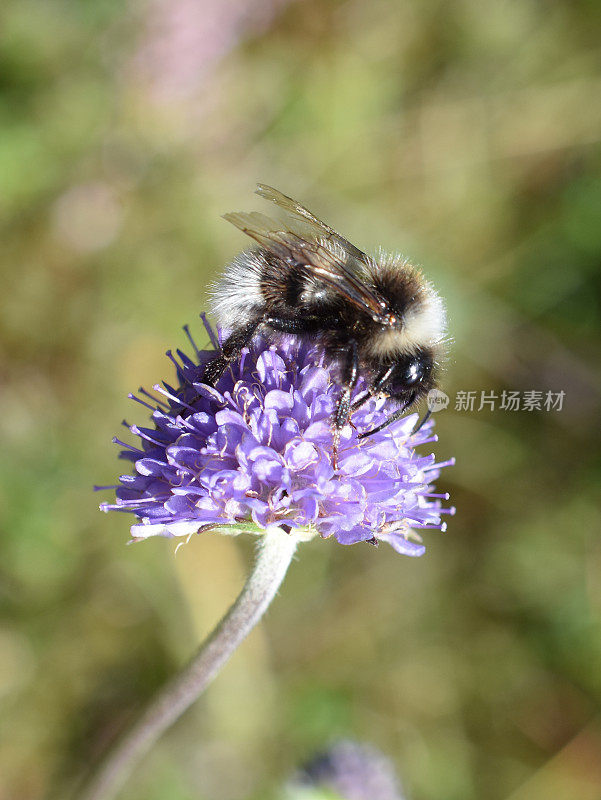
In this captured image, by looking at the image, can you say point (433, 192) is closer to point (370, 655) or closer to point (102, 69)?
point (102, 69)

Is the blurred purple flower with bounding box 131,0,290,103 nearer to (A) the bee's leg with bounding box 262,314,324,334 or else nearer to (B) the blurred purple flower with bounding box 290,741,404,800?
(A) the bee's leg with bounding box 262,314,324,334

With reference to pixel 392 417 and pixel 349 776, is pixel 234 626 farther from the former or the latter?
pixel 349 776

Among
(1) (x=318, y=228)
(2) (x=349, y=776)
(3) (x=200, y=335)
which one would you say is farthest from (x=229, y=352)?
(3) (x=200, y=335)

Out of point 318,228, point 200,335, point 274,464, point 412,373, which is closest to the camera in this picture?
point 274,464

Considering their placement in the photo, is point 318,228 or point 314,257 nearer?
point 314,257

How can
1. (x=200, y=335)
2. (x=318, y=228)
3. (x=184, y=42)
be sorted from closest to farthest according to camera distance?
(x=318, y=228) < (x=184, y=42) < (x=200, y=335)

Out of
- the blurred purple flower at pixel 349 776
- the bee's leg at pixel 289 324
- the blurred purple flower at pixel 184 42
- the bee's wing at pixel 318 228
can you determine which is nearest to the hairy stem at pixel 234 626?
the bee's leg at pixel 289 324

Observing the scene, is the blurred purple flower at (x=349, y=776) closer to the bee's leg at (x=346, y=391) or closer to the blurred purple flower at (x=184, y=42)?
the bee's leg at (x=346, y=391)

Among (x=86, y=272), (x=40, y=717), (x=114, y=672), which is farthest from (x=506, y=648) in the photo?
(x=86, y=272)
